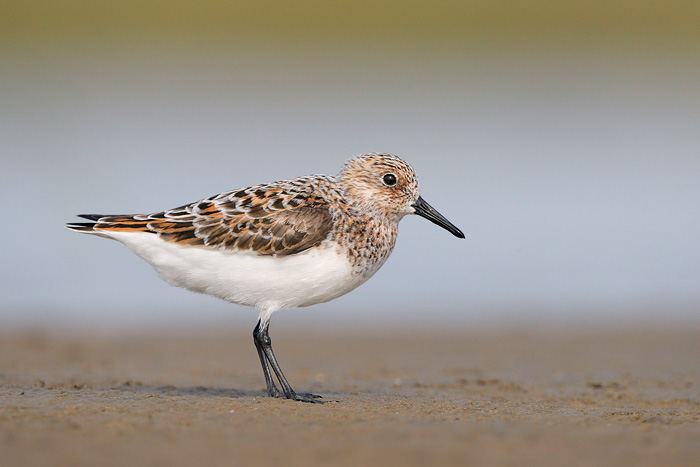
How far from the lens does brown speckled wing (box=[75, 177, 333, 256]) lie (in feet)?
20.1

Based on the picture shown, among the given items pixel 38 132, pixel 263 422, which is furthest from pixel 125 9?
pixel 263 422

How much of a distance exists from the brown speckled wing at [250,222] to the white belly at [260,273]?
57 millimetres

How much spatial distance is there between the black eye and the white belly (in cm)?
81

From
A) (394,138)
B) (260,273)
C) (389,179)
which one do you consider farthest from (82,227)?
(394,138)

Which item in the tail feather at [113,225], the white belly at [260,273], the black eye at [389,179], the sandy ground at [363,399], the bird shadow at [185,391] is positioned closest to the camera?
the sandy ground at [363,399]

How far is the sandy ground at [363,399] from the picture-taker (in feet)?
14.2

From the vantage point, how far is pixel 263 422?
4.95m

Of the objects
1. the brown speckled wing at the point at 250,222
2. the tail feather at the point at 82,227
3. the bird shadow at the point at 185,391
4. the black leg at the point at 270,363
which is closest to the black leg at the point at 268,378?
the black leg at the point at 270,363

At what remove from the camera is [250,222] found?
20.4 feet

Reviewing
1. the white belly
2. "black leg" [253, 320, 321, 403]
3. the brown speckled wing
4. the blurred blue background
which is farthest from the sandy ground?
the blurred blue background

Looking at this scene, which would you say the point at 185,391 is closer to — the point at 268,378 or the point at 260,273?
the point at 268,378

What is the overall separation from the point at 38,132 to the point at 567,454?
37.3ft

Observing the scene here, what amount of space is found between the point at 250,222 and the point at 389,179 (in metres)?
1.18

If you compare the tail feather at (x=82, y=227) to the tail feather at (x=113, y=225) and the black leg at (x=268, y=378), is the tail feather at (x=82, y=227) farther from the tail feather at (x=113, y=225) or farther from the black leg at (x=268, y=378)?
the black leg at (x=268, y=378)
